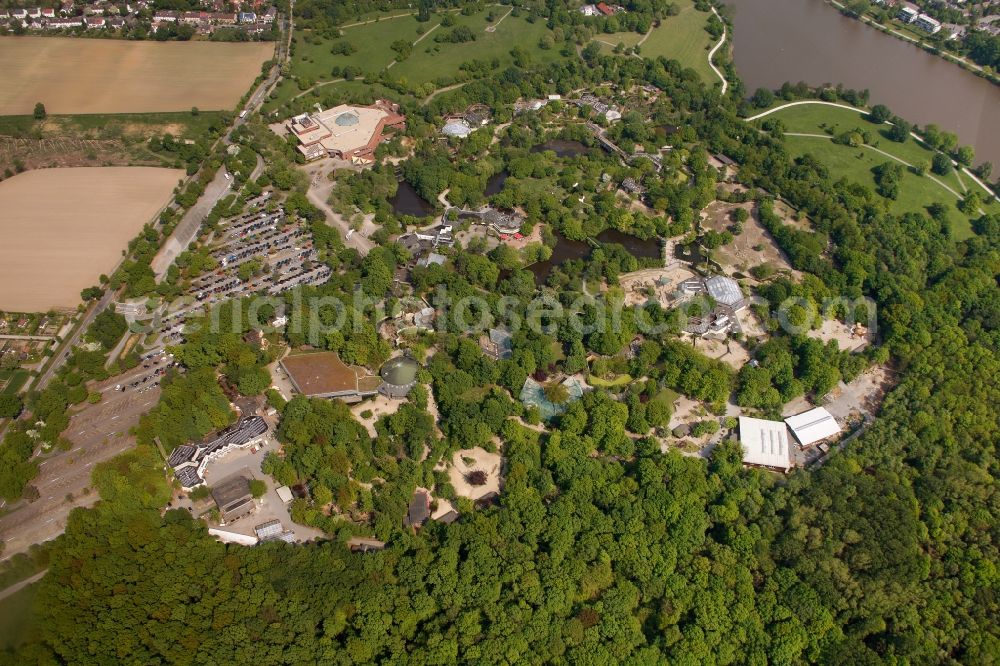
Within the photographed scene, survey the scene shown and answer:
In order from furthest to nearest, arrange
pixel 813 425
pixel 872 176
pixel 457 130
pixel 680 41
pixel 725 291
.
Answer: pixel 680 41 → pixel 457 130 → pixel 872 176 → pixel 725 291 → pixel 813 425

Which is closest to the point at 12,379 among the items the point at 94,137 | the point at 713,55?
the point at 94,137

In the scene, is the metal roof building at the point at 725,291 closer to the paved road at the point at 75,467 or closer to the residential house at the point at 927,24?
the paved road at the point at 75,467

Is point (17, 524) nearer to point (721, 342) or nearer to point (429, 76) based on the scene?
point (721, 342)

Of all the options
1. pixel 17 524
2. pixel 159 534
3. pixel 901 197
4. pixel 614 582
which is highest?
pixel 901 197

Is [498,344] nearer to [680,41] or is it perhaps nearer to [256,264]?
[256,264]

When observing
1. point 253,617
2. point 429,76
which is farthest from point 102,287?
point 429,76

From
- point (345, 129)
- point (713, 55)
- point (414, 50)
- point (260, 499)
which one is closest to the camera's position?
point (260, 499)
